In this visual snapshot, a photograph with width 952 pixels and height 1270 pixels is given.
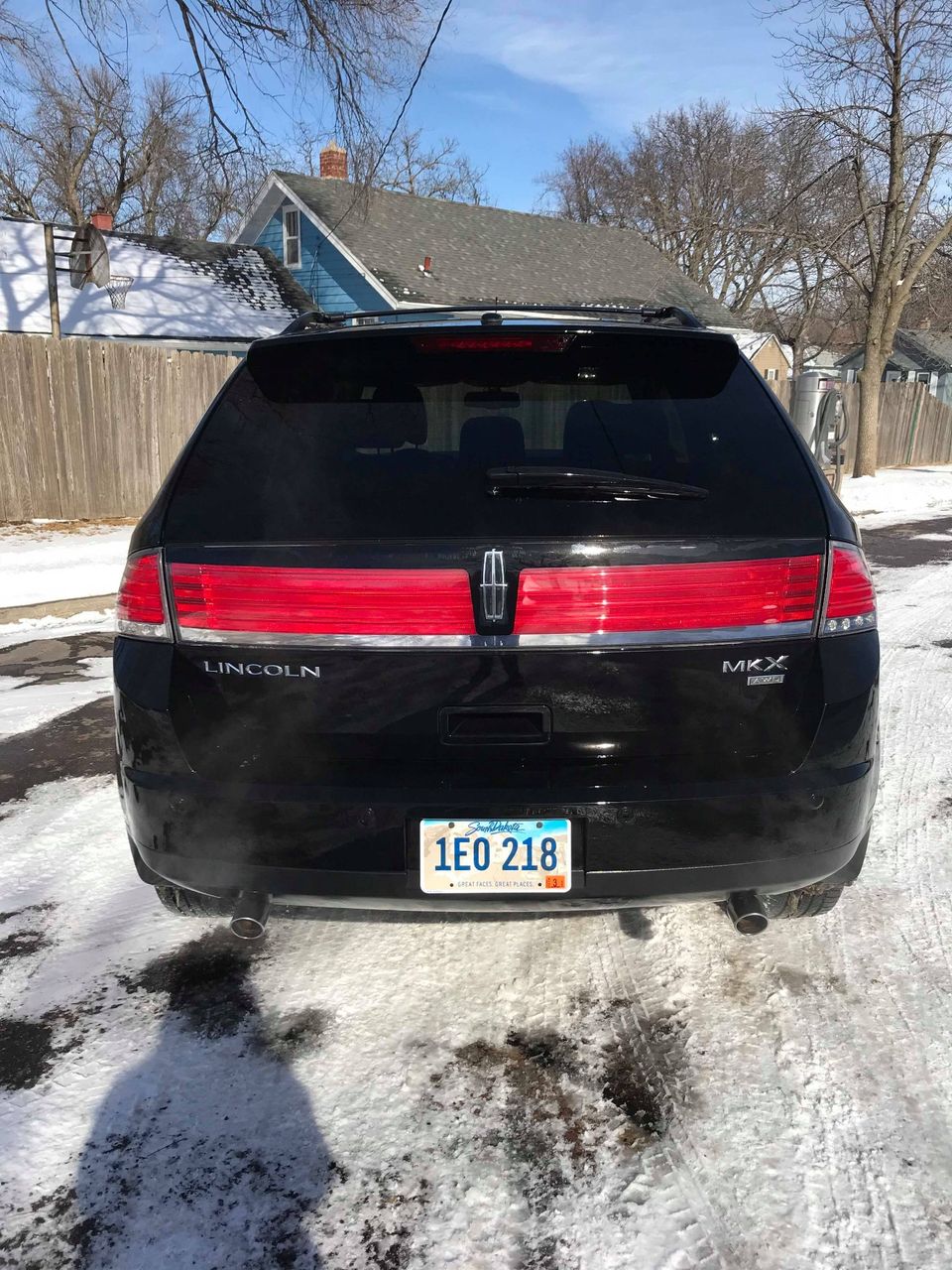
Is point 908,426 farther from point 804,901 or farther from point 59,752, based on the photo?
point 804,901

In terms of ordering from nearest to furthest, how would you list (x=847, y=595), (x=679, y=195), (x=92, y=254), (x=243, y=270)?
(x=847, y=595), (x=92, y=254), (x=243, y=270), (x=679, y=195)

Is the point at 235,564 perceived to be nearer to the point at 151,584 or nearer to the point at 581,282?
the point at 151,584

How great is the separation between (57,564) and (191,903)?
7.40m

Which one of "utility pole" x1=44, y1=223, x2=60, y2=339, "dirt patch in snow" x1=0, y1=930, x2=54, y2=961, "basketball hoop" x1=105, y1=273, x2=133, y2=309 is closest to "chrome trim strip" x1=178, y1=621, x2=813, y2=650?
"dirt patch in snow" x1=0, y1=930, x2=54, y2=961

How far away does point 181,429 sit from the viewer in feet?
43.6

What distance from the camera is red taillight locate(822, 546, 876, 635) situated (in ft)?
7.04

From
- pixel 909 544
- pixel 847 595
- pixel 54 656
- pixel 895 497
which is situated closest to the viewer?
pixel 847 595

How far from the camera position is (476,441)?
2.35 meters

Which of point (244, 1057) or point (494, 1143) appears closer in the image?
point (494, 1143)

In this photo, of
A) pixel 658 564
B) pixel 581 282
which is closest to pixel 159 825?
pixel 658 564

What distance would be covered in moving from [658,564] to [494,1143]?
132cm

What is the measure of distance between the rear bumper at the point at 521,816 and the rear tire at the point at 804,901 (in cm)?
33

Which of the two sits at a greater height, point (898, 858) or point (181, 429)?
point (181, 429)

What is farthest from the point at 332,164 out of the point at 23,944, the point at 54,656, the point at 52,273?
the point at 23,944
